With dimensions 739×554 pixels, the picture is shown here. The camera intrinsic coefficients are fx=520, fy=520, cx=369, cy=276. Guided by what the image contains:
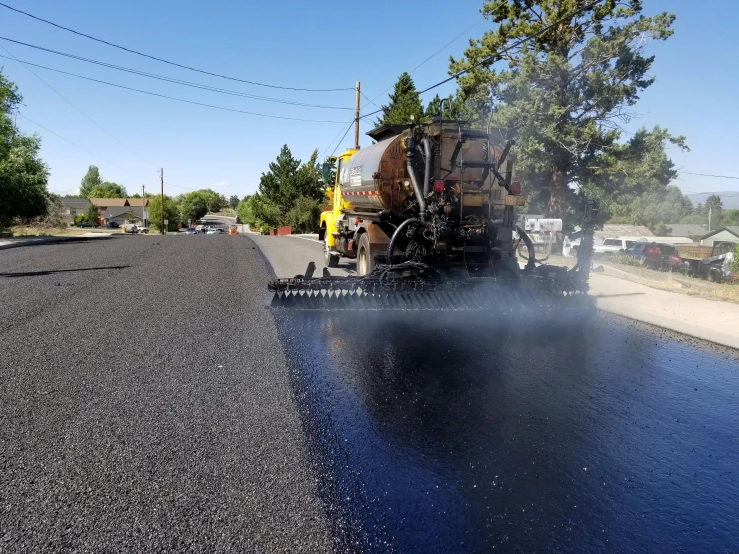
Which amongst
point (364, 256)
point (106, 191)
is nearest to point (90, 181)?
point (106, 191)

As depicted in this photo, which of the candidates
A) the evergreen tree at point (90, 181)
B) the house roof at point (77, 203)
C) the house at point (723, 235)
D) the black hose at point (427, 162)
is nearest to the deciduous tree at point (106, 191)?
the evergreen tree at point (90, 181)

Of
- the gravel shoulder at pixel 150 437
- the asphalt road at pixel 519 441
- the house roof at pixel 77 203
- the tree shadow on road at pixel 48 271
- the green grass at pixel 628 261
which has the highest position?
the house roof at pixel 77 203

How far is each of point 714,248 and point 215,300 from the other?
99.0 ft

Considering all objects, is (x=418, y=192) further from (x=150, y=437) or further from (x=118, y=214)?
(x=118, y=214)

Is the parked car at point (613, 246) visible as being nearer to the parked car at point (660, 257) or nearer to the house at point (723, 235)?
the parked car at point (660, 257)

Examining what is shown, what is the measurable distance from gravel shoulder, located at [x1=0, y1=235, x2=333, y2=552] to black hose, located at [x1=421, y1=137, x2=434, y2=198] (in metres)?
3.46

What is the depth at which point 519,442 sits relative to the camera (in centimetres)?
402

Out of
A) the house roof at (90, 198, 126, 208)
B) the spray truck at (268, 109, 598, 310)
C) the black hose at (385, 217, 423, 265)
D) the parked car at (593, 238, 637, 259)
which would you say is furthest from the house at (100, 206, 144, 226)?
the black hose at (385, 217, 423, 265)

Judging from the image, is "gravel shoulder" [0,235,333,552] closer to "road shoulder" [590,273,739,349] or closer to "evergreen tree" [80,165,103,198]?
"road shoulder" [590,273,739,349]

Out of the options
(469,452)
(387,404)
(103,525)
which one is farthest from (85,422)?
(469,452)

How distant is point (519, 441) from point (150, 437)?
9.20 feet

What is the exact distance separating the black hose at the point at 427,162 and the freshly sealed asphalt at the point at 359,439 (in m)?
2.72

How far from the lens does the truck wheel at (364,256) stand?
10.1 metres

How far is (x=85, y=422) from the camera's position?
4.13 metres
